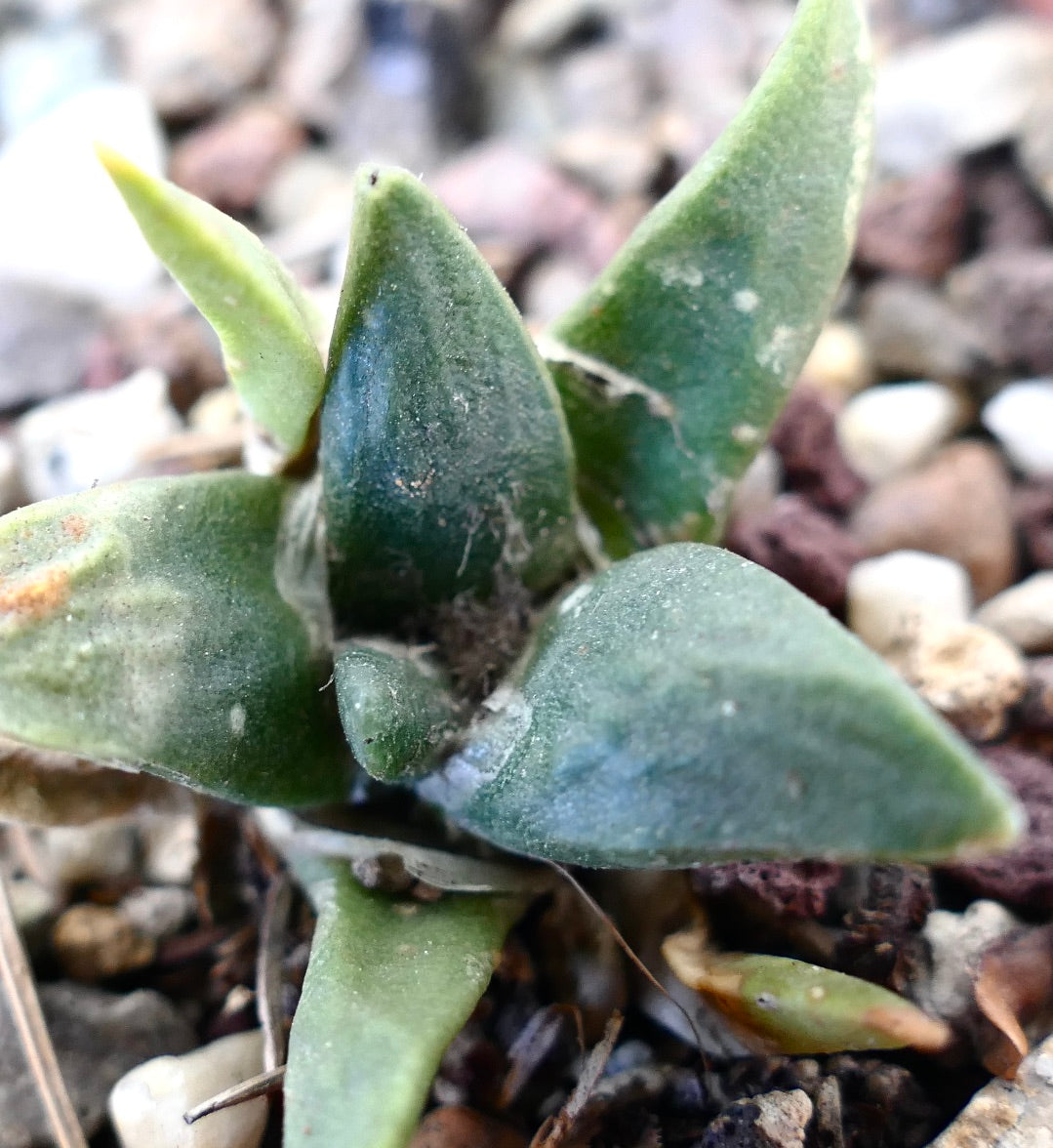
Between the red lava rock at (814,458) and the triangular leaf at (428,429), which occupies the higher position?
the triangular leaf at (428,429)

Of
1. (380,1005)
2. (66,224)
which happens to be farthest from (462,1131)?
(66,224)

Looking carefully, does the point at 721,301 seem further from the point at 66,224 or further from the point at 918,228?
the point at 66,224

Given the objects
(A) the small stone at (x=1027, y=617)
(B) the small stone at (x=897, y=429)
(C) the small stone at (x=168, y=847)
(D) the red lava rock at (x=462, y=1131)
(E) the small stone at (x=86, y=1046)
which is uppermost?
(B) the small stone at (x=897, y=429)

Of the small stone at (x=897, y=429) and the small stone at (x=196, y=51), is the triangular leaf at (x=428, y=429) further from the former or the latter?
the small stone at (x=196, y=51)

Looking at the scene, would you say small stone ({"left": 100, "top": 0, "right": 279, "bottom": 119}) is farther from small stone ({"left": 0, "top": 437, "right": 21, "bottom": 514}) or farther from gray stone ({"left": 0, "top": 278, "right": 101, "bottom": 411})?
small stone ({"left": 0, "top": 437, "right": 21, "bottom": 514})

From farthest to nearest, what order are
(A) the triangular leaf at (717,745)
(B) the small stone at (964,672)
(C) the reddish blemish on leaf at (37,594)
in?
(B) the small stone at (964,672)
(C) the reddish blemish on leaf at (37,594)
(A) the triangular leaf at (717,745)

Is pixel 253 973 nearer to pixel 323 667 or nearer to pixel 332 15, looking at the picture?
pixel 323 667

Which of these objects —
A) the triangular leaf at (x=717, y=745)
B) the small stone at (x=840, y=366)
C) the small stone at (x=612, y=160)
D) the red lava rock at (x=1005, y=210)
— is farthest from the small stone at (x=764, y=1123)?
the small stone at (x=612, y=160)
